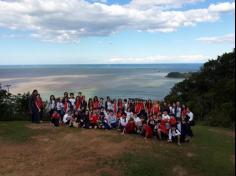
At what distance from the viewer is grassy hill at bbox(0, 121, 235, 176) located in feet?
40.0

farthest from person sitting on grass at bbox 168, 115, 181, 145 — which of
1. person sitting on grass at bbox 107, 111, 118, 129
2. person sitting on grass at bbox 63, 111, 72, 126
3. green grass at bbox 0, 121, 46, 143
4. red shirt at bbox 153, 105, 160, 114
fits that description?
green grass at bbox 0, 121, 46, 143

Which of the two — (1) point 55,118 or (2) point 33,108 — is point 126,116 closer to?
(1) point 55,118

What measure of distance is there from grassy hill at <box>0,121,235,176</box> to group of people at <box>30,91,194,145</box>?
1.91 feet

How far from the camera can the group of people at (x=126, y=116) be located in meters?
15.9

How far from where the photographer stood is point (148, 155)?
13359 mm

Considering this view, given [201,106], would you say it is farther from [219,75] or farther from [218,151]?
[218,151]

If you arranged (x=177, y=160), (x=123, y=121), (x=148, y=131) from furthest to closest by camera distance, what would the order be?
(x=123, y=121) < (x=148, y=131) < (x=177, y=160)

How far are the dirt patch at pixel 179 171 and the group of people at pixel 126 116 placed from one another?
115 inches

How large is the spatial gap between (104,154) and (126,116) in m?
4.29

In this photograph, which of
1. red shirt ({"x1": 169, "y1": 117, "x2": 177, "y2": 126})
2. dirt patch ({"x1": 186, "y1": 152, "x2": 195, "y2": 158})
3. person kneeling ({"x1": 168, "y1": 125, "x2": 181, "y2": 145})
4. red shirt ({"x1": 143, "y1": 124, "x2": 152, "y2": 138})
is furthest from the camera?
red shirt ({"x1": 143, "y1": 124, "x2": 152, "y2": 138})

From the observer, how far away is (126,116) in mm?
17562

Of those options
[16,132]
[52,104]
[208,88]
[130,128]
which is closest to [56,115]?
[52,104]

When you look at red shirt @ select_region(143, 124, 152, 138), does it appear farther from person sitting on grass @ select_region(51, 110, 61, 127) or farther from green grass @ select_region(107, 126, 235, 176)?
→ person sitting on grass @ select_region(51, 110, 61, 127)

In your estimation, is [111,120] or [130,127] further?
[111,120]
